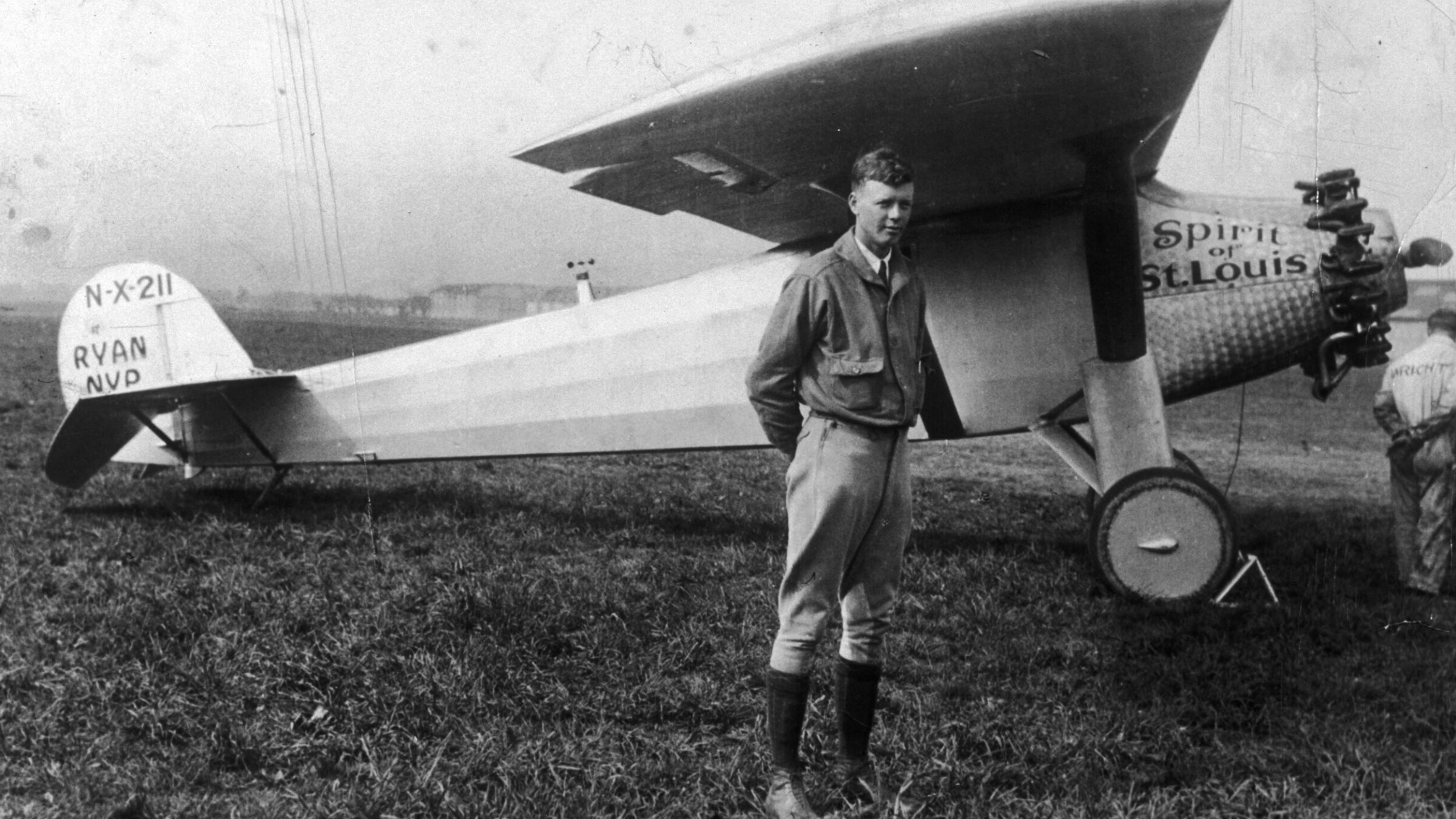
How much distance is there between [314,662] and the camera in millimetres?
3400

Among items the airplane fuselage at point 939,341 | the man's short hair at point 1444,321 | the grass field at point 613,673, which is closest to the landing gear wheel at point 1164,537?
the grass field at point 613,673

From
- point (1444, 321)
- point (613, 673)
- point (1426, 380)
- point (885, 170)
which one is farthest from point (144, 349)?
point (1444, 321)

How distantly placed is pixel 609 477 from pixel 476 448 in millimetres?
2247

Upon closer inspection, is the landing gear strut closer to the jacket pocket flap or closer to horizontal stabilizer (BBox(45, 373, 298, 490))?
the jacket pocket flap

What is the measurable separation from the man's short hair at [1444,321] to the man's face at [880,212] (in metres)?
3.90

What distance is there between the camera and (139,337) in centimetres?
677

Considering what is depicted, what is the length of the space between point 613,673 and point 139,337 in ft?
17.5

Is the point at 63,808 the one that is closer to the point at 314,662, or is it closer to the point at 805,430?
the point at 314,662

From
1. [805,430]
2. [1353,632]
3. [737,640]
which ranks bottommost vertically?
[1353,632]

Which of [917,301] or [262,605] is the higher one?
[917,301]

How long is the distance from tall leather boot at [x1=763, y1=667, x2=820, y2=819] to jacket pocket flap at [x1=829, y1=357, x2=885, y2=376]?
0.82 meters

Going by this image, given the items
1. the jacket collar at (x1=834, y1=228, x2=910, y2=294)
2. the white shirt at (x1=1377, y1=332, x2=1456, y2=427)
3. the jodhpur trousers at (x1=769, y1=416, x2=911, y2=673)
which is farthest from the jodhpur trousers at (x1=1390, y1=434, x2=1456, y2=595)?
the jacket collar at (x1=834, y1=228, x2=910, y2=294)

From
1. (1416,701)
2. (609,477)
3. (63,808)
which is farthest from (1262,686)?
(609,477)

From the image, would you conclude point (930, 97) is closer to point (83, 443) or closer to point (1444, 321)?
point (1444, 321)
